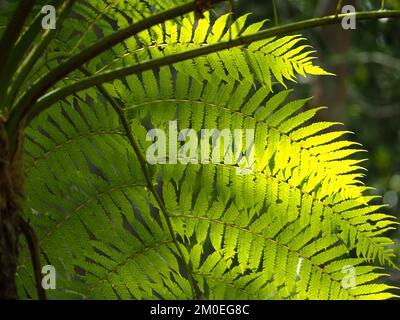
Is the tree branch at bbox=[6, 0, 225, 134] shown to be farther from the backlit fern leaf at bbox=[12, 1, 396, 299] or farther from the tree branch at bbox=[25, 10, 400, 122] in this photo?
the backlit fern leaf at bbox=[12, 1, 396, 299]

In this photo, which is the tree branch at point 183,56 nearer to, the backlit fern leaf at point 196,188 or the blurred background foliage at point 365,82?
the backlit fern leaf at point 196,188

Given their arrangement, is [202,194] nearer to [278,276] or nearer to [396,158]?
[278,276]

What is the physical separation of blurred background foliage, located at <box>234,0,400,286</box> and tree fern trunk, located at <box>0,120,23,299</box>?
2.36 m

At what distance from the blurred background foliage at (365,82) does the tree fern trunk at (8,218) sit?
2.36 metres

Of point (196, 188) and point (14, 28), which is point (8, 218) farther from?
point (196, 188)

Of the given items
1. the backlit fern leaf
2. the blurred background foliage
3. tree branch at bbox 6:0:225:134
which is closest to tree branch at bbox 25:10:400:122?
tree branch at bbox 6:0:225:134

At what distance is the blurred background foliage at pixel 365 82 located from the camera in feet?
12.6

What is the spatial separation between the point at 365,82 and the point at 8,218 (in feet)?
18.8

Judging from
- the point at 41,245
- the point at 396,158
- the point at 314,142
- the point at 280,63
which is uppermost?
the point at 396,158

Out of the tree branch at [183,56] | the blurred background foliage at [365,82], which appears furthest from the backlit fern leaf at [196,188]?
the blurred background foliage at [365,82]

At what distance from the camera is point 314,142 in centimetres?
103

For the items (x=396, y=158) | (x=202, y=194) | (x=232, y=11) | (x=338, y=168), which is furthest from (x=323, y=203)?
(x=396, y=158)

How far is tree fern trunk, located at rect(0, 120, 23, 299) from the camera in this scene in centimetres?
68

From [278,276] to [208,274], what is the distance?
0.10 metres
